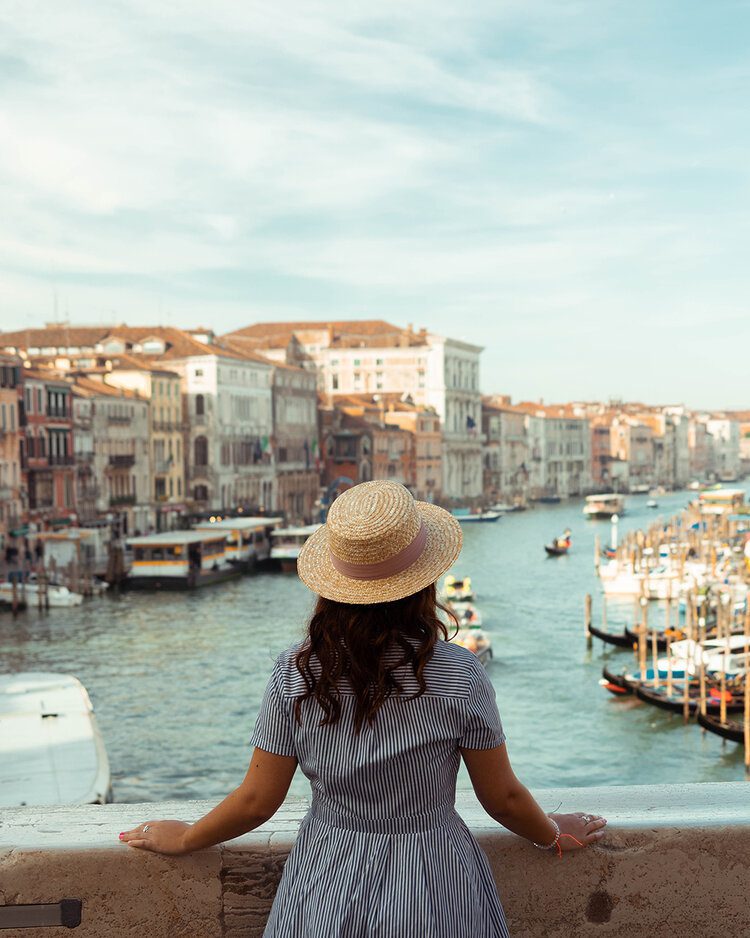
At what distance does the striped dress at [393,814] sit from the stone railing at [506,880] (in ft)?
0.45

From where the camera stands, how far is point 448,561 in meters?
1.19

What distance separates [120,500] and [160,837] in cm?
2731

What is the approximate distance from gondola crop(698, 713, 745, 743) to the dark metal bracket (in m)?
8.77

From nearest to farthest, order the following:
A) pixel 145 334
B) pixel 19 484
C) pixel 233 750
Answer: pixel 233 750 → pixel 19 484 → pixel 145 334

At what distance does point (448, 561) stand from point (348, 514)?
10 centimetres

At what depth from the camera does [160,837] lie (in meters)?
1.26

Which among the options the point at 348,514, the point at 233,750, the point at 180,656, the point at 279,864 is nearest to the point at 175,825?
the point at 279,864

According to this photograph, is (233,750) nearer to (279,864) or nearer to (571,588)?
(279,864)

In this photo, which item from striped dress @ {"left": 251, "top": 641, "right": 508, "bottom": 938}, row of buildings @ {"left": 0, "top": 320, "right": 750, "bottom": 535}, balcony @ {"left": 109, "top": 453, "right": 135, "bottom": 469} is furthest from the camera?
balcony @ {"left": 109, "top": 453, "right": 135, "bottom": 469}

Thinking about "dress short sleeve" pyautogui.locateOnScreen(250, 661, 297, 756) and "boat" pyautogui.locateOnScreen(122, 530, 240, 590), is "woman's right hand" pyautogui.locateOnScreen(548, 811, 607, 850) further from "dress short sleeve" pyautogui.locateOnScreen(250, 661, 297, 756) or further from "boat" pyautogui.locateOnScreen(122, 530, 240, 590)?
"boat" pyautogui.locateOnScreen(122, 530, 240, 590)

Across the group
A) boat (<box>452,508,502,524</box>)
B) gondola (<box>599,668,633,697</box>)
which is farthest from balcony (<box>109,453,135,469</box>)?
gondola (<box>599,668,633,697</box>)

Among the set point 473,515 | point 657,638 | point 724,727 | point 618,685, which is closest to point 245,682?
point 618,685

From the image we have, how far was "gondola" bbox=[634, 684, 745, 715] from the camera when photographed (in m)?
10.2

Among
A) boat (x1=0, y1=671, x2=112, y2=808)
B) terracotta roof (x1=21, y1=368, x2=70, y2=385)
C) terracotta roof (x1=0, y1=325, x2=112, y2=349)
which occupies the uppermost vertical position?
terracotta roof (x1=0, y1=325, x2=112, y2=349)
